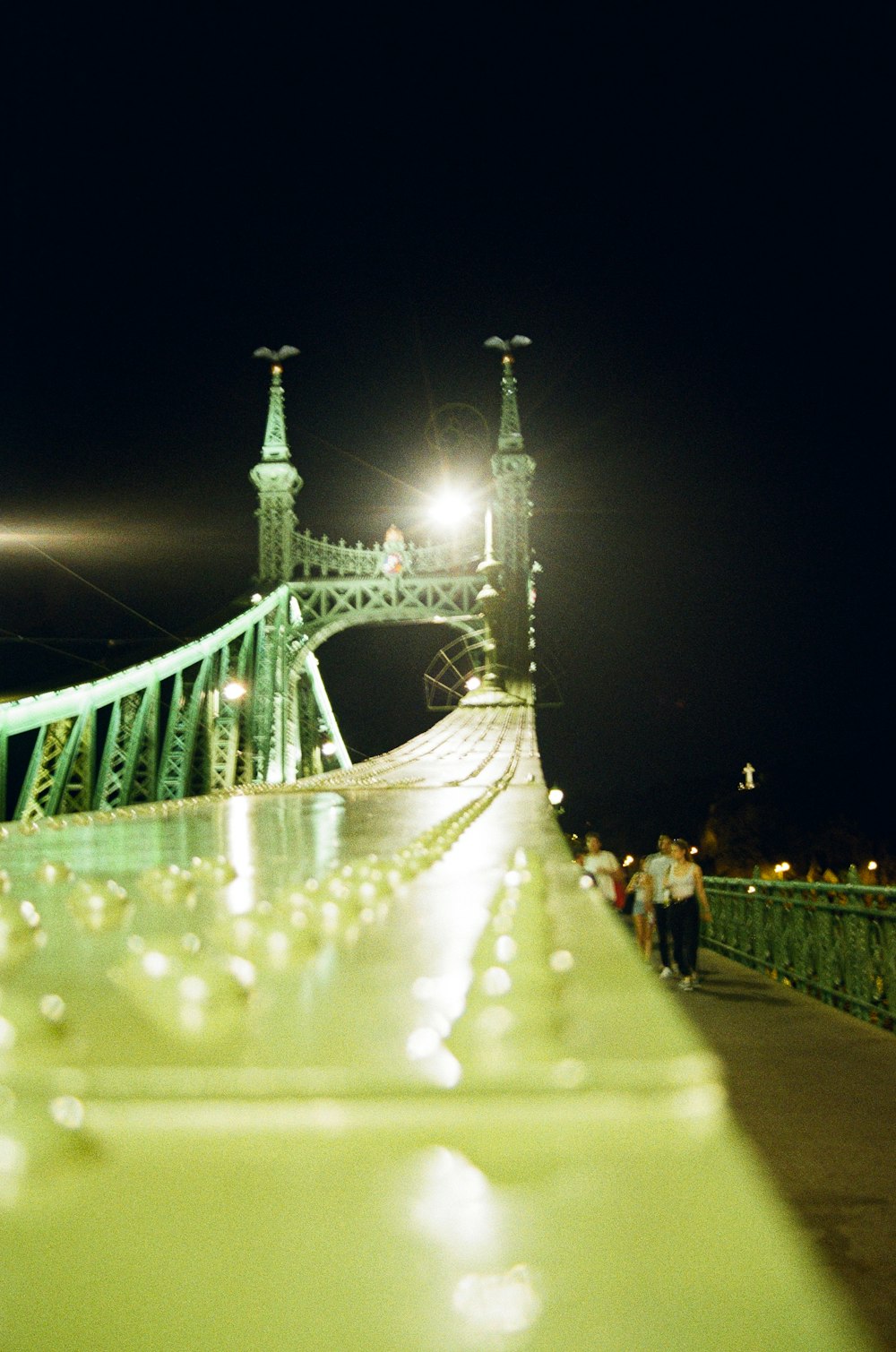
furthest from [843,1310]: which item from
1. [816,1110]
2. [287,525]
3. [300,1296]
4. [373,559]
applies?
[373,559]

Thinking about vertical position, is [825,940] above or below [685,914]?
below

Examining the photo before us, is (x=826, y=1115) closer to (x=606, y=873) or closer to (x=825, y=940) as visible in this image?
(x=825, y=940)

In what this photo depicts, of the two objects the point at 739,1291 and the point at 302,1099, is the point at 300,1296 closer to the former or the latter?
the point at 302,1099

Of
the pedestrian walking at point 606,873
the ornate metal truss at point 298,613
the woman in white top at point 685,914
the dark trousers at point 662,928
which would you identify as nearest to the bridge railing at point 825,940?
the woman in white top at point 685,914

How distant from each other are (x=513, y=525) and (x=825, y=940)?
1782cm

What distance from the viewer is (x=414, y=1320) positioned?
1.72 ft

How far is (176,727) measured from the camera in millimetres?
18719

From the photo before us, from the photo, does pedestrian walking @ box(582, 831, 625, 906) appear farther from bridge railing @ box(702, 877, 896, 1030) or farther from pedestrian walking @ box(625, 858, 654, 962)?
bridge railing @ box(702, 877, 896, 1030)

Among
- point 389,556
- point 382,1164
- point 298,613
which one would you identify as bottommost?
point 382,1164

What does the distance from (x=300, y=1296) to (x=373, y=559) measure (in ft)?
94.6

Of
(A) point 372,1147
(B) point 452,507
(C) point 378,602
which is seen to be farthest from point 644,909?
(C) point 378,602

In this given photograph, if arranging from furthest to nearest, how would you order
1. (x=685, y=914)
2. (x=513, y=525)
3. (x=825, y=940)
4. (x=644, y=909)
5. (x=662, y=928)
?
(x=513, y=525)
(x=644, y=909)
(x=662, y=928)
(x=685, y=914)
(x=825, y=940)

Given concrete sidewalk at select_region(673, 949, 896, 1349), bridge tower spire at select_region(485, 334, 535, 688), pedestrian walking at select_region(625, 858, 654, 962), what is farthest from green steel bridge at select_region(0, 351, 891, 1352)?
bridge tower spire at select_region(485, 334, 535, 688)

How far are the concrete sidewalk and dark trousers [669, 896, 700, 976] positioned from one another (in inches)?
17.9
